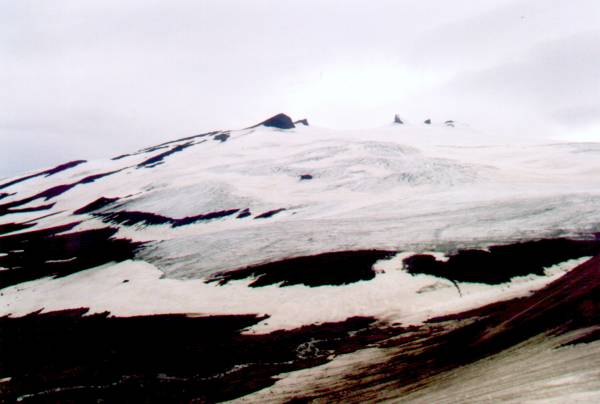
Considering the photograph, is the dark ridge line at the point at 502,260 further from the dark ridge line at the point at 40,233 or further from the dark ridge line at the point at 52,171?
the dark ridge line at the point at 52,171

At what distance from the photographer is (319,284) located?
40875 millimetres

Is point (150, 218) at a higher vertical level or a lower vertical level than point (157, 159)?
lower

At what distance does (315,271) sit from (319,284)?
290 centimetres

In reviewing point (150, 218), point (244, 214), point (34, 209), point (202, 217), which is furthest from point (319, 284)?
point (34, 209)

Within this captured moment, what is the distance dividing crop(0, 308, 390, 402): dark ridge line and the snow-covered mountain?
18 centimetres

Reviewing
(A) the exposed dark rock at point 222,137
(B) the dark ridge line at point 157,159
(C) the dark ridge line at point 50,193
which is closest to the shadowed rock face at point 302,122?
(A) the exposed dark rock at point 222,137

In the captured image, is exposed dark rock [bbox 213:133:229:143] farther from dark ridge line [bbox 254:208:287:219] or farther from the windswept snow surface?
dark ridge line [bbox 254:208:287:219]

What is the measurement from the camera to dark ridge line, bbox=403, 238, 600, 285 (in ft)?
126

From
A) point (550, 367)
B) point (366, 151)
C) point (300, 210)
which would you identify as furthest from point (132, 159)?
point (550, 367)

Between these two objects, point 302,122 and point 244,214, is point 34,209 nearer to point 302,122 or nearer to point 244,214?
point 244,214

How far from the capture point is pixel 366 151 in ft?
355

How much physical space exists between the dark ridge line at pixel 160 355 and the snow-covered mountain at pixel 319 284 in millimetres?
179

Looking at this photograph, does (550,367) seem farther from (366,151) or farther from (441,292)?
(366,151)

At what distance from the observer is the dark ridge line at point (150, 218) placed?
7294cm
